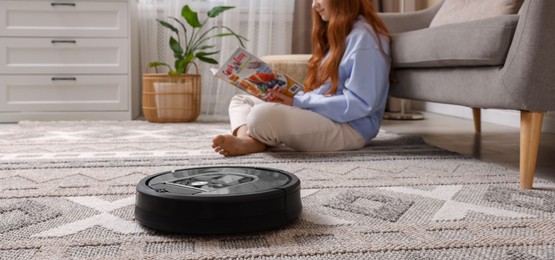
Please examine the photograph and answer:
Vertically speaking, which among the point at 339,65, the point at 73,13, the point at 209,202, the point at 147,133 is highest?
the point at 73,13

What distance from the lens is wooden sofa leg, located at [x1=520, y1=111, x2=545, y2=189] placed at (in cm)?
112

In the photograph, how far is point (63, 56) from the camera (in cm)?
274

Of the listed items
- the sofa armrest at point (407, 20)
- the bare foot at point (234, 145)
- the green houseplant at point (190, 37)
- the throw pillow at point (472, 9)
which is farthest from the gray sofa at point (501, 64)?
the green houseplant at point (190, 37)

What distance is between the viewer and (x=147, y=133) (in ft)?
7.22

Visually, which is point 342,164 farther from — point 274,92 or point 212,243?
point 212,243

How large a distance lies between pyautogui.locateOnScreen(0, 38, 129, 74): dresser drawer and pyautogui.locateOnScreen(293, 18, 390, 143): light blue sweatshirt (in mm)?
1449

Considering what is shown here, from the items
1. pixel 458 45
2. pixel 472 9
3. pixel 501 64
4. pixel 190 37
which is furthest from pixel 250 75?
pixel 190 37

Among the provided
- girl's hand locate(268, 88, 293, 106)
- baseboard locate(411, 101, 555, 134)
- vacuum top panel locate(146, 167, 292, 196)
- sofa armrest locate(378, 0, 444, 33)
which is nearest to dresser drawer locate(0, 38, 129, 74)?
sofa armrest locate(378, 0, 444, 33)

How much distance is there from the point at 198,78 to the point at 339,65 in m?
1.35

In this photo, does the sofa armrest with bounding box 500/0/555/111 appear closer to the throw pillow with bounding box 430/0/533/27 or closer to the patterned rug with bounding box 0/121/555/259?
the patterned rug with bounding box 0/121/555/259

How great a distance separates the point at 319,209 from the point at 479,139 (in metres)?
1.27

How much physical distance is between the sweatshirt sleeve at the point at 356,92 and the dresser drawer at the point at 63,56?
1470 millimetres

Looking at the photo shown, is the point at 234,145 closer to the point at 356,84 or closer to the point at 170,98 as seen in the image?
the point at 356,84

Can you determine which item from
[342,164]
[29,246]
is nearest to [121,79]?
[342,164]
